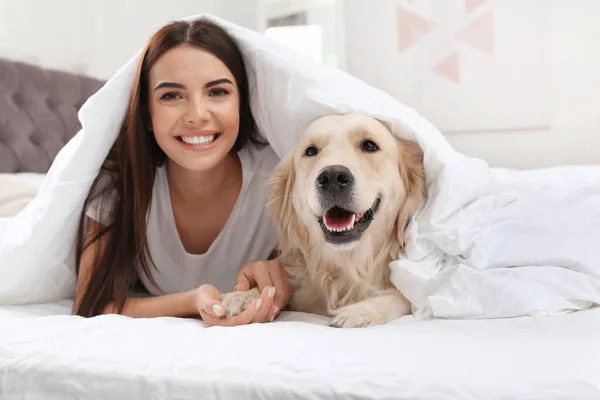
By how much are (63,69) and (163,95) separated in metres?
1.50

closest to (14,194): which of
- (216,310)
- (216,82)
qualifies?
(216,82)

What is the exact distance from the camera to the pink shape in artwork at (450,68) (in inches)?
152

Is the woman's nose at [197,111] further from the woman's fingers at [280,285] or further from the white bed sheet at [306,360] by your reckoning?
the white bed sheet at [306,360]

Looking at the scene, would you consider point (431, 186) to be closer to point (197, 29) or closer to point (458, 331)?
point (458, 331)

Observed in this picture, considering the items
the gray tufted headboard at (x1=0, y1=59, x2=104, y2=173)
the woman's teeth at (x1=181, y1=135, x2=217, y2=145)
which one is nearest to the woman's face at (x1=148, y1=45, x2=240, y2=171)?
the woman's teeth at (x1=181, y1=135, x2=217, y2=145)

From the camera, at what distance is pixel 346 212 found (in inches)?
58.9

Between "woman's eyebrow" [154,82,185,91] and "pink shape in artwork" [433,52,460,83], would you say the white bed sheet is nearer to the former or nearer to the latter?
"woman's eyebrow" [154,82,185,91]

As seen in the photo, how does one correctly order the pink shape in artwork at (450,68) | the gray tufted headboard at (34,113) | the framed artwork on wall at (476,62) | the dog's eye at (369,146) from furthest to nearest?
the pink shape in artwork at (450,68) → the framed artwork on wall at (476,62) → the gray tufted headboard at (34,113) → the dog's eye at (369,146)

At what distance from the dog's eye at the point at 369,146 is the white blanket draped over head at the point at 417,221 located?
11cm

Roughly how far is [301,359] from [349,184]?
0.56m

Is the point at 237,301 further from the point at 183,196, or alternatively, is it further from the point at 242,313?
the point at 183,196

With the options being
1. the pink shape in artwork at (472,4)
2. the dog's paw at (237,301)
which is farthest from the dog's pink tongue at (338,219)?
the pink shape in artwork at (472,4)

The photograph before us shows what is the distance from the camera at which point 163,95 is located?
169 centimetres

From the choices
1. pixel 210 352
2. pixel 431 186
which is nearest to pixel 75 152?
pixel 210 352
